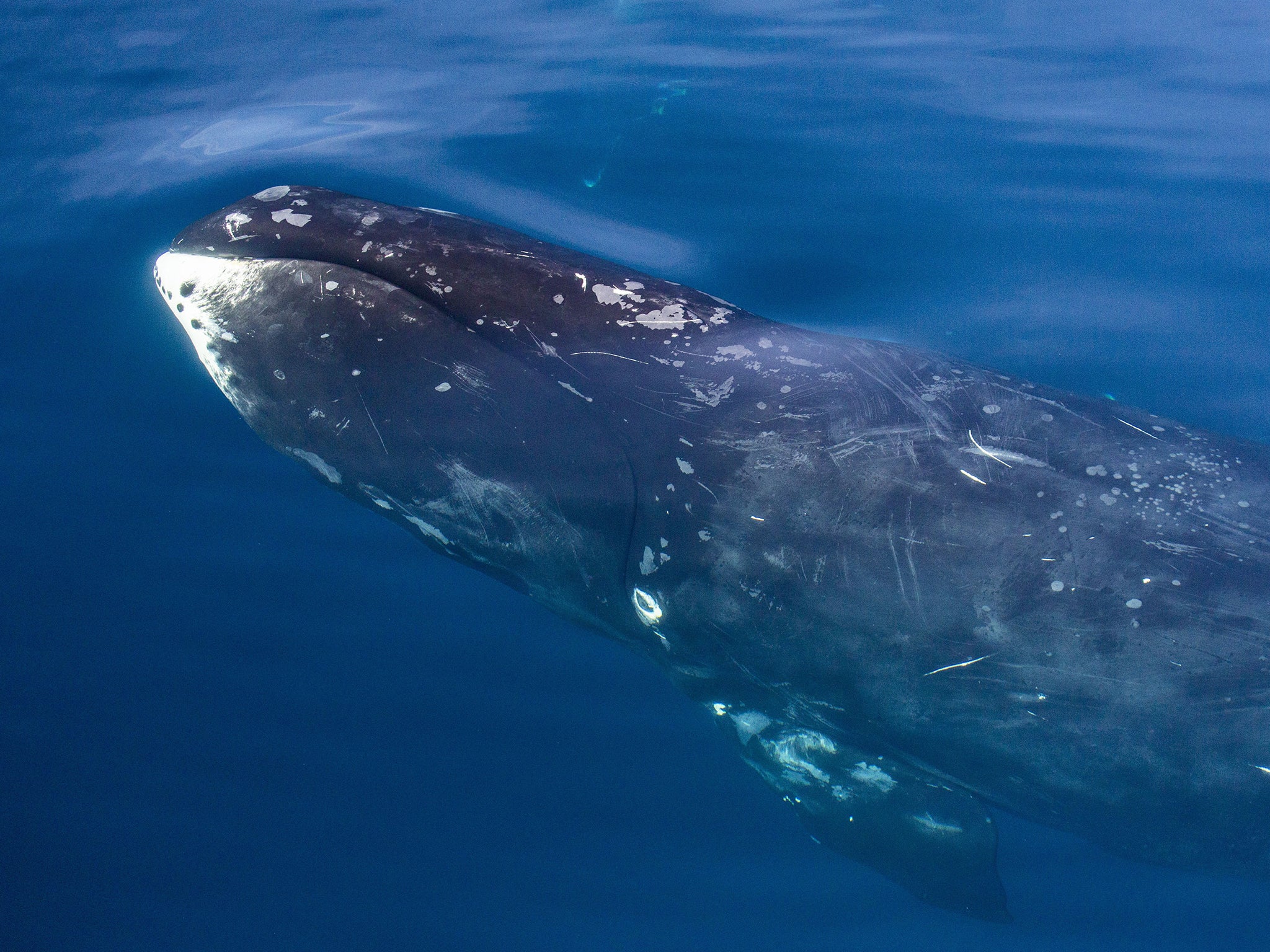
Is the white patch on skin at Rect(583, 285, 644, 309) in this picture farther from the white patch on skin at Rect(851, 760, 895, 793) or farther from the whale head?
the white patch on skin at Rect(851, 760, 895, 793)

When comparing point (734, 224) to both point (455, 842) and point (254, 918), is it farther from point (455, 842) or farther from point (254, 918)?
point (254, 918)

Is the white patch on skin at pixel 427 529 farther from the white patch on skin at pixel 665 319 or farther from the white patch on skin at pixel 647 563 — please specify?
the white patch on skin at pixel 665 319

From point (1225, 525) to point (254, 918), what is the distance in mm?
7213

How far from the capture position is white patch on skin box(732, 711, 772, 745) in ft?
20.8

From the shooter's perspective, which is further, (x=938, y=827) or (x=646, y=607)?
(x=938, y=827)

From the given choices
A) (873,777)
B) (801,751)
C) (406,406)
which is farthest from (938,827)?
(406,406)

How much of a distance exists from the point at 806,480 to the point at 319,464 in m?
3.15

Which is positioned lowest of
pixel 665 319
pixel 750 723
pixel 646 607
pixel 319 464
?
pixel 750 723

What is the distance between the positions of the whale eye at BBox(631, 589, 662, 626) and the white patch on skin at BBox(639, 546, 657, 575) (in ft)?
0.54

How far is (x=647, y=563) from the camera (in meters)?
5.55

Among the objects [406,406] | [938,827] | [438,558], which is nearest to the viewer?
[406,406]

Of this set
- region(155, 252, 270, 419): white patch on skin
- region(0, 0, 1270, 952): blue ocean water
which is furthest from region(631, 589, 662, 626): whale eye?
region(155, 252, 270, 419): white patch on skin

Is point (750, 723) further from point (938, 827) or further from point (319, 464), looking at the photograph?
point (319, 464)

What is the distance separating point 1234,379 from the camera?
8469 millimetres
